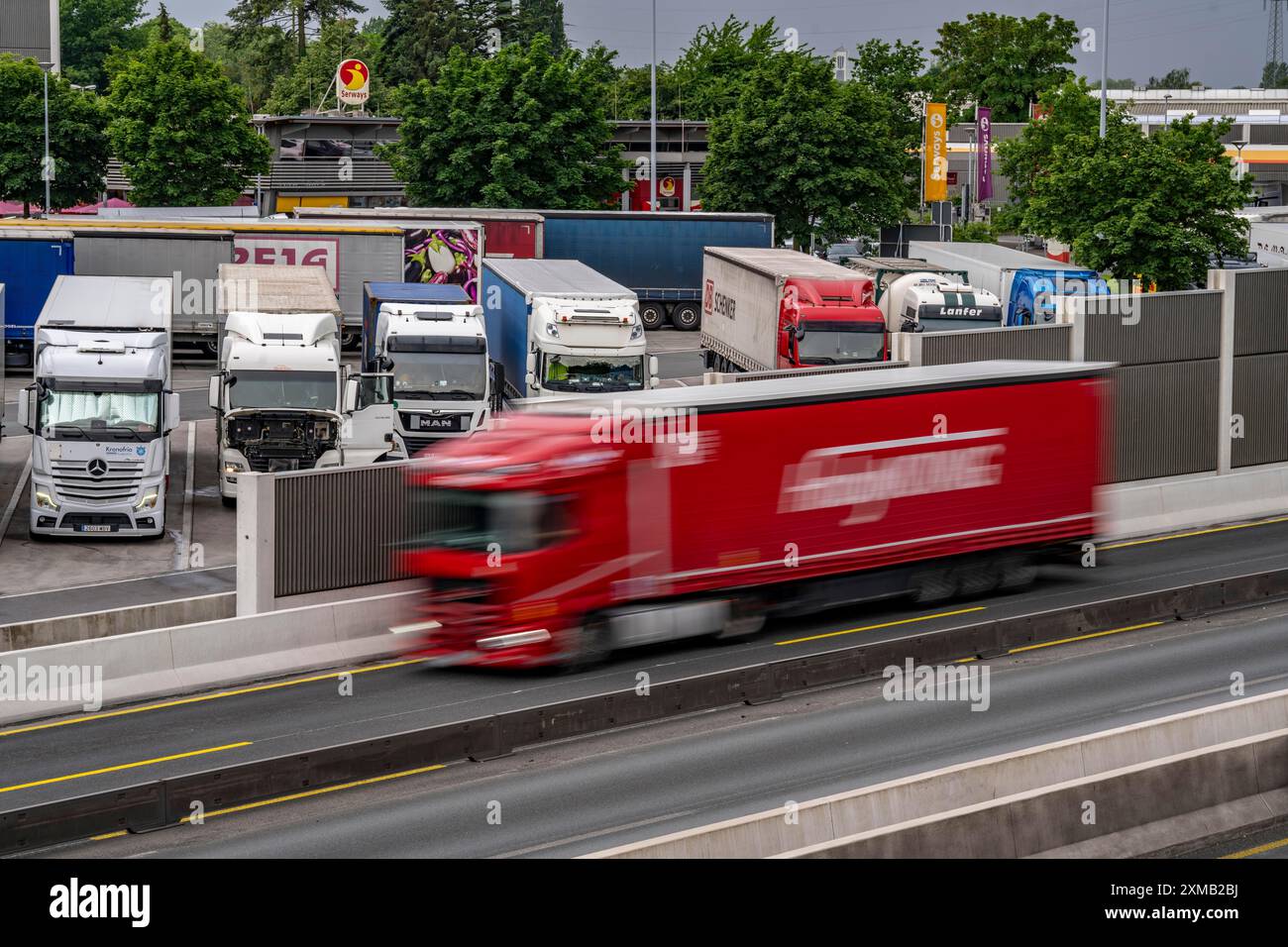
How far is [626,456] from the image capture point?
20562 millimetres

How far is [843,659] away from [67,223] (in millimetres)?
35845

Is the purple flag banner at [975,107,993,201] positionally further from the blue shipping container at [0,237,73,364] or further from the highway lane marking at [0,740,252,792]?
the highway lane marking at [0,740,252,792]

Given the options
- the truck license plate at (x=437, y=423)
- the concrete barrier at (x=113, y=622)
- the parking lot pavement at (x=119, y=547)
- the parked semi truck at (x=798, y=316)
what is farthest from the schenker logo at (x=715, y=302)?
the concrete barrier at (x=113, y=622)

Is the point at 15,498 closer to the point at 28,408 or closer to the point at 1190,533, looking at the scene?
the point at 28,408

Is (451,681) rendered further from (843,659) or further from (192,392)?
(192,392)

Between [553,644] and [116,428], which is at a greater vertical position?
[116,428]

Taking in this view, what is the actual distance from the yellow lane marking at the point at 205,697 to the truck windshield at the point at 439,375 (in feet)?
45.6

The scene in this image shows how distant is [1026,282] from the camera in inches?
1868

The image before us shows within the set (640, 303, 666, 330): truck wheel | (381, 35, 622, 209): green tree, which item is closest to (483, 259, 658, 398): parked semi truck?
(640, 303, 666, 330): truck wheel

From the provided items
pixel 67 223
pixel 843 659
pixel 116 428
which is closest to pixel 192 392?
pixel 67 223

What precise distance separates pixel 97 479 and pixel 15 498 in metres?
4.51

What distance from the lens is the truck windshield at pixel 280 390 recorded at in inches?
1268

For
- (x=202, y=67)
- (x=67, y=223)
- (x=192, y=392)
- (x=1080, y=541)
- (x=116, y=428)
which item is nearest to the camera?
(x=1080, y=541)
